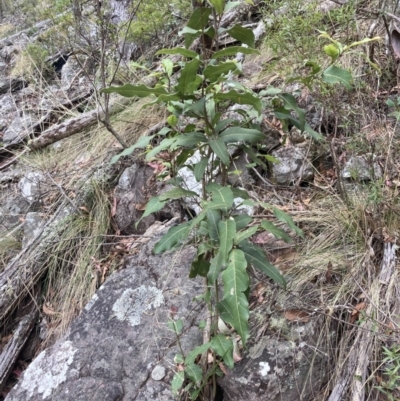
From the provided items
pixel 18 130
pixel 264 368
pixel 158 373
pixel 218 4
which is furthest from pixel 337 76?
pixel 18 130

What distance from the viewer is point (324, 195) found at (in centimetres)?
216

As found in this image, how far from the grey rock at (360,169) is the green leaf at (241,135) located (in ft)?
2.87

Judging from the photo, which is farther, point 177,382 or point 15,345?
point 15,345

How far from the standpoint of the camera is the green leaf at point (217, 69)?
1.13 meters

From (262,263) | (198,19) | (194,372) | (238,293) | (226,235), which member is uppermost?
(198,19)

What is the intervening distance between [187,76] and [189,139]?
0.21 m

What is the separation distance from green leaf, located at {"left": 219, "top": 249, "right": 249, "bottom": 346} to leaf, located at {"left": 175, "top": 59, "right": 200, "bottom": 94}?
1.80 feet

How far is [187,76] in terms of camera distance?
3.81ft

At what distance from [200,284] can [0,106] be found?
400cm

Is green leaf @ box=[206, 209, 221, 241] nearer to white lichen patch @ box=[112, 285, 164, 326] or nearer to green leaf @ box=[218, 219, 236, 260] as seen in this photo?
green leaf @ box=[218, 219, 236, 260]

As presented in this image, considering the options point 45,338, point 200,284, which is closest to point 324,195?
point 200,284

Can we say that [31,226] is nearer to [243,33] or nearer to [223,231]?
[223,231]

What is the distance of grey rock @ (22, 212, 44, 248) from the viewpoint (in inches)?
109

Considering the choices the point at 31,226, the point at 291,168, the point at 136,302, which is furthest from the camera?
the point at 31,226
